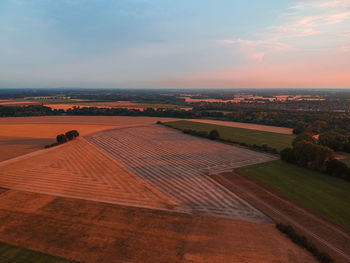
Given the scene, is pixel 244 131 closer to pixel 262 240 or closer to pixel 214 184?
pixel 214 184

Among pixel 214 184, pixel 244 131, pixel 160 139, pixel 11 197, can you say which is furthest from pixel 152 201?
pixel 244 131

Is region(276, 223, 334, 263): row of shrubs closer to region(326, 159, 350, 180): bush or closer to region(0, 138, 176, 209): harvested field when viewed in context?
region(0, 138, 176, 209): harvested field

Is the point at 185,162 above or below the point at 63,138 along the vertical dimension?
below

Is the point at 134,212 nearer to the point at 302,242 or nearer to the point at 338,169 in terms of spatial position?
the point at 302,242

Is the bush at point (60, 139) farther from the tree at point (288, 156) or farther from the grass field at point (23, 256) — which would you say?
the tree at point (288, 156)

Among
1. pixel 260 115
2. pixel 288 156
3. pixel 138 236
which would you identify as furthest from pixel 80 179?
pixel 260 115

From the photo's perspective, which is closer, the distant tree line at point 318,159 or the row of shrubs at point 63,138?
the distant tree line at point 318,159

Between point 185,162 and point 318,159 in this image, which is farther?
point 185,162

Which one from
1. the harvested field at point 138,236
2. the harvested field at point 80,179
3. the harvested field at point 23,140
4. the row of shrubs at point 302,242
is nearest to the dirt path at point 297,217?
the row of shrubs at point 302,242
